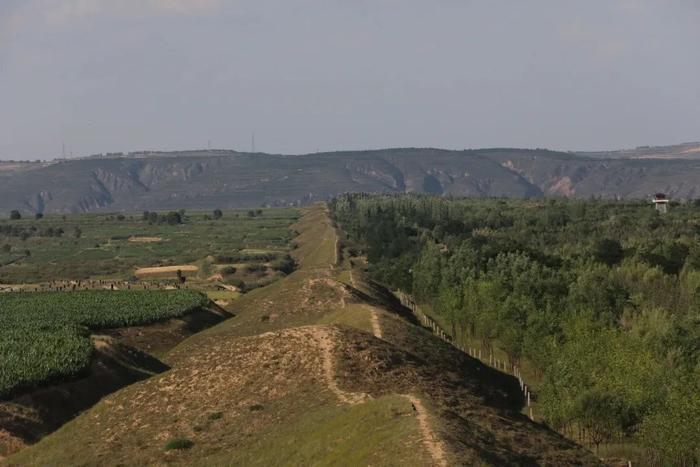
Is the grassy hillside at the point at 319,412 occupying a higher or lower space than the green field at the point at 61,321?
higher

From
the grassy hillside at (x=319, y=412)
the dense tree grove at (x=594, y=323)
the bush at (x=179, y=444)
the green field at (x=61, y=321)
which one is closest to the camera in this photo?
the grassy hillside at (x=319, y=412)

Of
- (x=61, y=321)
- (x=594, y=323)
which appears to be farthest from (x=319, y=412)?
(x=61, y=321)

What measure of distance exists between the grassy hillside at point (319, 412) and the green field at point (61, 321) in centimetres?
1124

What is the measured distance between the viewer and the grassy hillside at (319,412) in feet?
178

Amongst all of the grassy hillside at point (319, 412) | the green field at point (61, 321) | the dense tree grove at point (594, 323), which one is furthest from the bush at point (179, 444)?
the dense tree grove at point (594, 323)

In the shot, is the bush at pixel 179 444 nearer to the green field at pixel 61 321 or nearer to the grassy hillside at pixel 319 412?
the grassy hillside at pixel 319 412

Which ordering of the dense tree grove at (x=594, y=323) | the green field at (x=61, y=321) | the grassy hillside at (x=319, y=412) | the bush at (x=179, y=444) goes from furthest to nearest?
the green field at (x=61, y=321), the dense tree grove at (x=594, y=323), the bush at (x=179, y=444), the grassy hillside at (x=319, y=412)

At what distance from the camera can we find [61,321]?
405 ft

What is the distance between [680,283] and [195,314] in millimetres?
80402

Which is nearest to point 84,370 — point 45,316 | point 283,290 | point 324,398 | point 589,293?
point 324,398

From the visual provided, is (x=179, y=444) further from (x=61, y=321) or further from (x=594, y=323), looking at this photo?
(x=61, y=321)

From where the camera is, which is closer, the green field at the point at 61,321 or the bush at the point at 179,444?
the bush at the point at 179,444

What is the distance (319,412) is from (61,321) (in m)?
68.6

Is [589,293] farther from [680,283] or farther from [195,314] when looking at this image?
[195,314]
